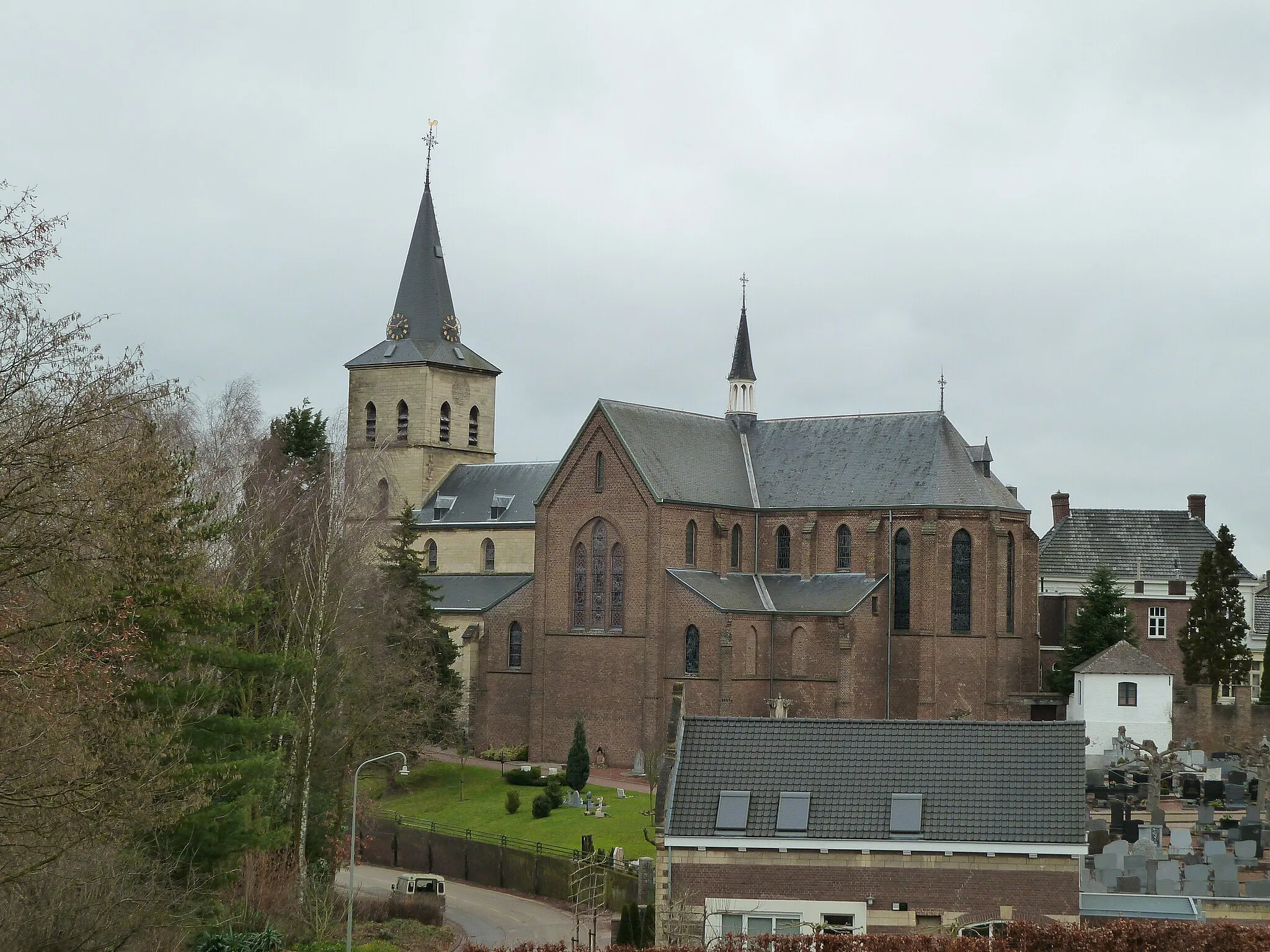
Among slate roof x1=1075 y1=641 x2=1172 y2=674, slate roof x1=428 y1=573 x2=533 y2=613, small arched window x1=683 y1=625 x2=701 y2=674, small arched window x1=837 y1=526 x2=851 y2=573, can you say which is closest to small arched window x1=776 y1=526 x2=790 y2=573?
small arched window x1=837 y1=526 x2=851 y2=573

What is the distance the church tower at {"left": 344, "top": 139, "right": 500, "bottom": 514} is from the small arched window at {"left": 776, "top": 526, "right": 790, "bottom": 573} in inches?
838

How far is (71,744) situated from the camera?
20.8 metres

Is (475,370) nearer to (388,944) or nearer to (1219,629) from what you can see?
(1219,629)

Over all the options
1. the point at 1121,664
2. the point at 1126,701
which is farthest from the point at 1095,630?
the point at 1126,701

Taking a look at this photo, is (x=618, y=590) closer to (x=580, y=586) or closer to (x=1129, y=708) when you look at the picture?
(x=580, y=586)

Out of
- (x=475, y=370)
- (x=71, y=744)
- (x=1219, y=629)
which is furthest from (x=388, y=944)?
(x=475, y=370)

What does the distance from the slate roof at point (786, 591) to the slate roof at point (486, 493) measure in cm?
1300

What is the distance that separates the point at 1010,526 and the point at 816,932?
4101 centimetres

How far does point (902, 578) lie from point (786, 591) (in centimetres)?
450

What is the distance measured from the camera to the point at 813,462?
65.8 metres

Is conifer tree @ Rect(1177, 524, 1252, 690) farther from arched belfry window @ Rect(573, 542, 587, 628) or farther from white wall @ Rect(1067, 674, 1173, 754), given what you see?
arched belfry window @ Rect(573, 542, 587, 628)

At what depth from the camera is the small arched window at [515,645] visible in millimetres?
64875

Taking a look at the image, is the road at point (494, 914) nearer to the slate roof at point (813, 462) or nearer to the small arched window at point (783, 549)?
the slate roof at point (813, 462)

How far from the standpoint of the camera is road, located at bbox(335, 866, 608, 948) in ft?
131
